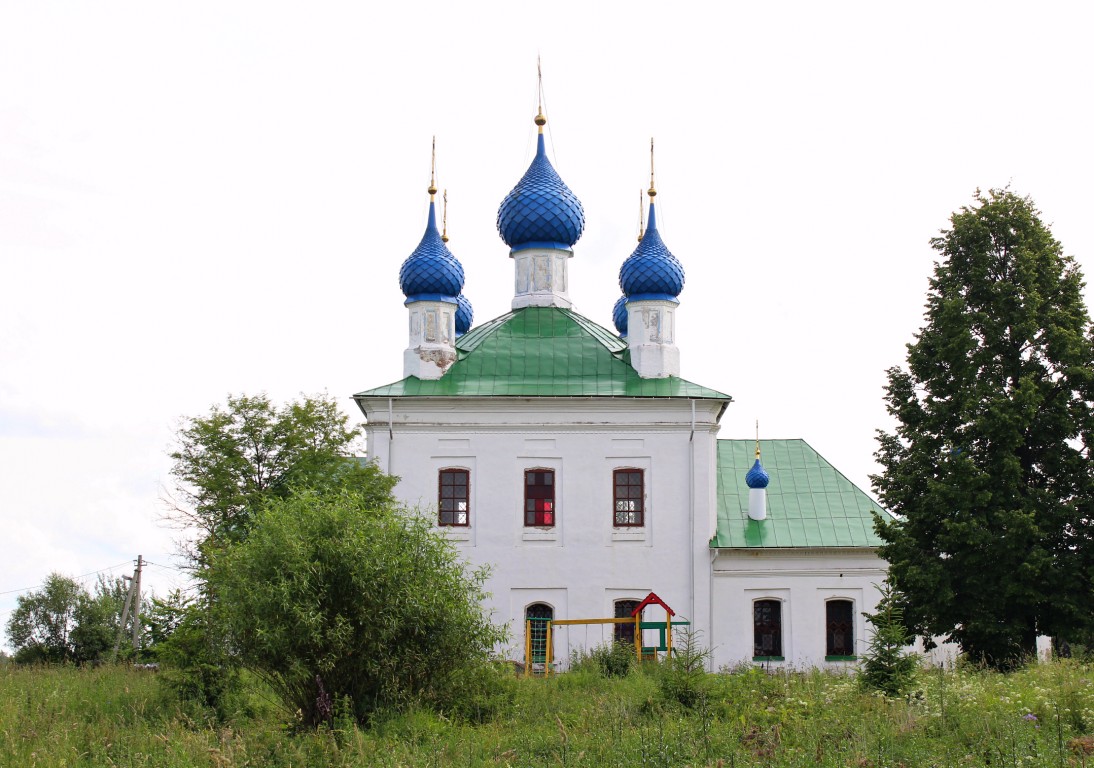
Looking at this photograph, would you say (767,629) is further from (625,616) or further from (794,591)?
(625,616)

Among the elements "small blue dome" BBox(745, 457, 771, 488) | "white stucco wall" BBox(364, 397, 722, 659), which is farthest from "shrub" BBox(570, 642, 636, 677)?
"small blue dome" BBox(745, 457, 771, 488)

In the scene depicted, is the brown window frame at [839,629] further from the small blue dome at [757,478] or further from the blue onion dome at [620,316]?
the blue onion dome at [620,316]

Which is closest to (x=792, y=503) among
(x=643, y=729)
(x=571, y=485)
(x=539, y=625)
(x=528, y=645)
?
(x=571, y=485)

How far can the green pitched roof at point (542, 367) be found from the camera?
24922mm

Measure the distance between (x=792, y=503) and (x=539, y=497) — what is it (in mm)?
5550

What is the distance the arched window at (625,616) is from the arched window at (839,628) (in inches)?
153

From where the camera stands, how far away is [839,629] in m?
25.0

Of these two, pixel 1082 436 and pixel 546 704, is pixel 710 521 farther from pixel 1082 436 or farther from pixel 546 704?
A: pixel 546 704

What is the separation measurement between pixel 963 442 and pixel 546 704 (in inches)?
304

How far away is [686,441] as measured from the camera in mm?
24797

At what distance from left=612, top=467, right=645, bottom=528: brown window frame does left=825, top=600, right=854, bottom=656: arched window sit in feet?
13.7

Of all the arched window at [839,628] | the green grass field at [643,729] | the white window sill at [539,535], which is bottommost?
the green grass field at [643,729]

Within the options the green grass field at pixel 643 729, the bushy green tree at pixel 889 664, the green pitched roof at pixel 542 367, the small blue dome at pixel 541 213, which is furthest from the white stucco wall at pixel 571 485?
the bushy green tree at pixel 889 664

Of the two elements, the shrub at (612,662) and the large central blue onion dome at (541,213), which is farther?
the large central blue onion dome at (541,213)
